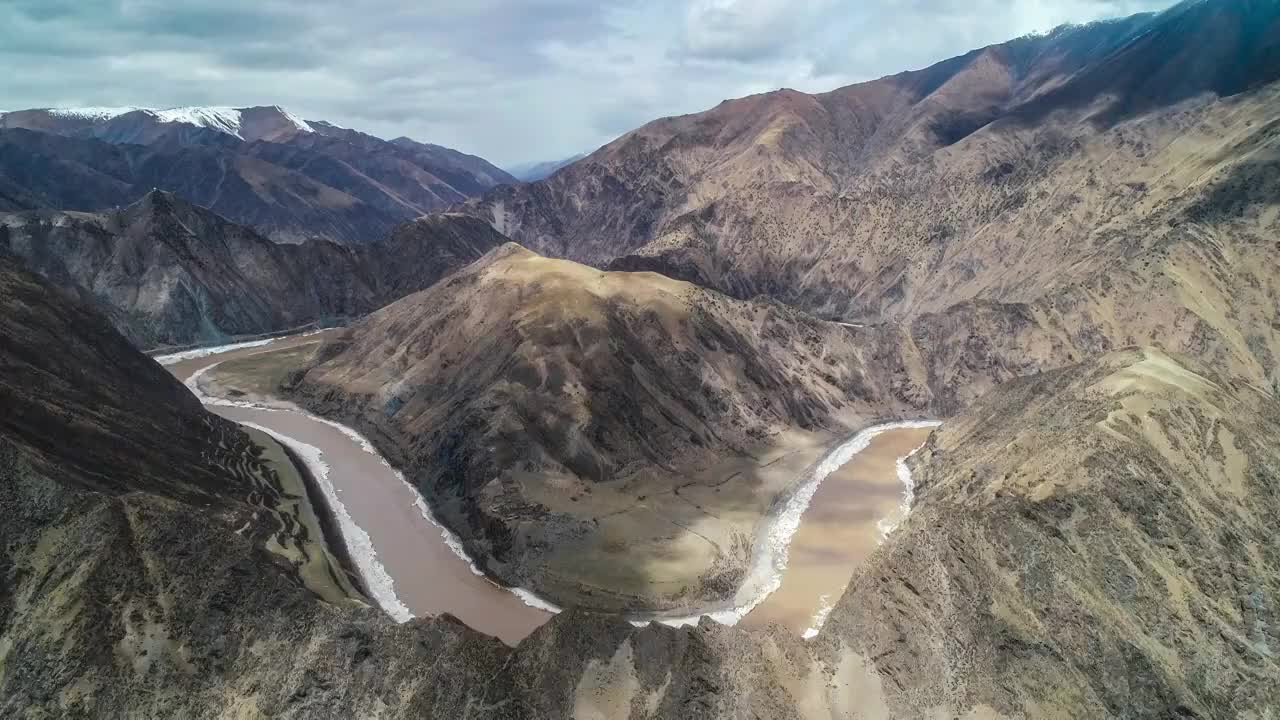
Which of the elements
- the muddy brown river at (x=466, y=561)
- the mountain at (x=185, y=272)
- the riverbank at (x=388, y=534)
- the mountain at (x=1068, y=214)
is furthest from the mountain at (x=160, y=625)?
the mountain at (x=185, y=272)

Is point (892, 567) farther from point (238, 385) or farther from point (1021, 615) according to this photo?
point (238, 385)

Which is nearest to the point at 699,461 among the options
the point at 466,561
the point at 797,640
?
the point at 466,561

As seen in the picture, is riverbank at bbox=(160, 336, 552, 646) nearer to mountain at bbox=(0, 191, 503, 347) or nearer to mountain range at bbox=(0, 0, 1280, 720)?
mountain range at bbox=(0, 0, 1280, 720)

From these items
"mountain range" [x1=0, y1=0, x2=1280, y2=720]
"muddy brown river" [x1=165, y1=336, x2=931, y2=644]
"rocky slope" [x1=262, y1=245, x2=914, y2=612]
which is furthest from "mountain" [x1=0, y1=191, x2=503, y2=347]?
"muddy brown river" [x1=165, y1=336, x2=931, y2=644]

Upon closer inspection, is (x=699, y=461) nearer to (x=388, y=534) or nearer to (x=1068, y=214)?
(x=388, y=534)

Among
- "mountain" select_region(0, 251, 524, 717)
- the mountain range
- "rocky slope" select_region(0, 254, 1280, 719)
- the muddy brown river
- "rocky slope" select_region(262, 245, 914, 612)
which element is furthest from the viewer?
"rocky slope" select_region(262, 245, 914, 612)

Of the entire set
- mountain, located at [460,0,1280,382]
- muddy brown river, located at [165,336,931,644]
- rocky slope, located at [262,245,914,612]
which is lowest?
muddy brown river, located at [165,336,931,644]

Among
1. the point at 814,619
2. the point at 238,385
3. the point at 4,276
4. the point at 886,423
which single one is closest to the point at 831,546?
the point at 814,619
